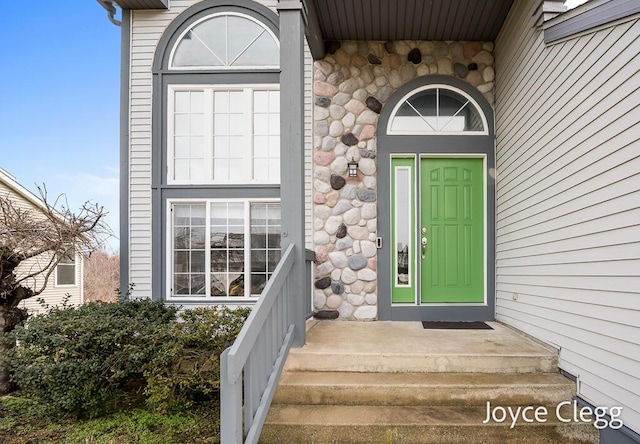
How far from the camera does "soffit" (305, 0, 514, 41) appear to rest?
3723 mm

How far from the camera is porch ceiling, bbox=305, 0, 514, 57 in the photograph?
12.2 feet

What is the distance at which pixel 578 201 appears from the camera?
2682 mm

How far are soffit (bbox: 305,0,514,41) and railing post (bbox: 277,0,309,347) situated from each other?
0.75 m

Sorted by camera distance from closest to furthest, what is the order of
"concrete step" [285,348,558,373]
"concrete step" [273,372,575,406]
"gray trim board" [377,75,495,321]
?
"concrete step" [273,372,575,406] → "concrete step" [285,348,558,373] → "gray trim board" [377,75,495,321]

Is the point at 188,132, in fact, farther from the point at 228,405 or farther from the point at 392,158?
the point at 228,405

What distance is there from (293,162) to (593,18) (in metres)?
2.19

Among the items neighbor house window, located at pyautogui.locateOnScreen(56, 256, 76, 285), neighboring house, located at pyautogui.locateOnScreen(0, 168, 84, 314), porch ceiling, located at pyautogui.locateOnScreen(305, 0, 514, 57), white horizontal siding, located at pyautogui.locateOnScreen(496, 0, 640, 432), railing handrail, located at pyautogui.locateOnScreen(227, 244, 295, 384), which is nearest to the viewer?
railing handrail, located at pyautogui.locateOnScreen(227, 244, 295, 384)

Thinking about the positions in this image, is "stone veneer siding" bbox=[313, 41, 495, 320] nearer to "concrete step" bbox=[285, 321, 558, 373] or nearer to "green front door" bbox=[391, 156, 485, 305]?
"green front door" bbox=[391, 156, 485, 305]

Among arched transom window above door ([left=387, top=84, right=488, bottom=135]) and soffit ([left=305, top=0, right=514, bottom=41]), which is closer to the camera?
soffit ([left=305, top=0, right=514, bottom=41])

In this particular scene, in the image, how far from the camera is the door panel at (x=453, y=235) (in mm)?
4305

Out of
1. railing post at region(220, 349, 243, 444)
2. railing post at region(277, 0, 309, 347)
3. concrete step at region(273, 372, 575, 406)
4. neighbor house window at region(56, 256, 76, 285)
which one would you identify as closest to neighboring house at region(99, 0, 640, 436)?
railing post at region(277, 0, 309, 347)

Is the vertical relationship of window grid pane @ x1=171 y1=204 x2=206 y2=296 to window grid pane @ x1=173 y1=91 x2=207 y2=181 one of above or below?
below

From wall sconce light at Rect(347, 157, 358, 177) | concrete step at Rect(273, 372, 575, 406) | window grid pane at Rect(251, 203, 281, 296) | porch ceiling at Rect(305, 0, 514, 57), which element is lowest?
concrete step at Rect(273, 372, 575, 406)

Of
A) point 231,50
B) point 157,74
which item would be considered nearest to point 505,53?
point 231,50
